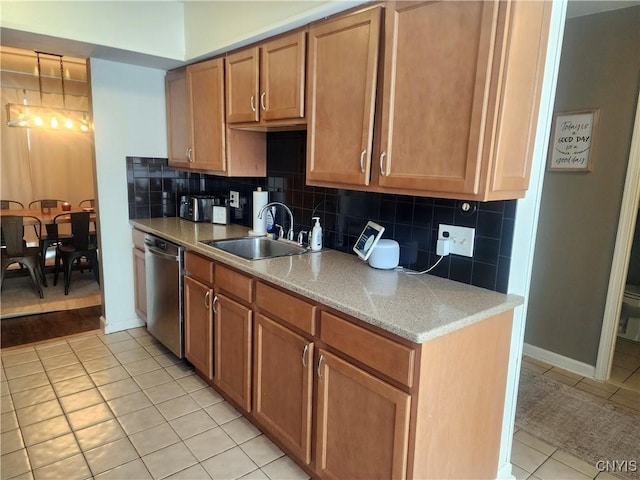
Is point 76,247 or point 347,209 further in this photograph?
point 76,247

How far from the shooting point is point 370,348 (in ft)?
4.73

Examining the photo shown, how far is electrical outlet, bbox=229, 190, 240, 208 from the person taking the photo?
3.32 m

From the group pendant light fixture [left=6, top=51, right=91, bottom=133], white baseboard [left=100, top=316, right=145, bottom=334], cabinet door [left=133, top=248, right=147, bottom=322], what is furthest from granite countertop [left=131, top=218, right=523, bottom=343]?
pendant light fixture [left=6, top=51, right=91, bottom=133]

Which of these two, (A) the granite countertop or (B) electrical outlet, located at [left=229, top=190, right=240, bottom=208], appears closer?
(A) the granite countertop

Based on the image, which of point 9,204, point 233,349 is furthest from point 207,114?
point 9,204

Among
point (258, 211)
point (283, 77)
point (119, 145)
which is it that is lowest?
point (258, 211)

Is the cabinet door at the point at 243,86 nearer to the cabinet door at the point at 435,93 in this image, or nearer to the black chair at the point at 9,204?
the cabinet door at the point at 435,93

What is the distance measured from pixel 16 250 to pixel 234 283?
3176 mm

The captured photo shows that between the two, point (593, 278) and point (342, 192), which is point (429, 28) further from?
point (593, 278)

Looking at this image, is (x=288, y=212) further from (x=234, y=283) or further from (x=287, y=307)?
(x=287, y=307)

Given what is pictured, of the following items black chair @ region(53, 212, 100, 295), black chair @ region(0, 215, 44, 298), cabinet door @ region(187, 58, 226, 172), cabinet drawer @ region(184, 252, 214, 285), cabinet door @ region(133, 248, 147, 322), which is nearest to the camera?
cabinet drawer @ region(184, 252, 214, 285)

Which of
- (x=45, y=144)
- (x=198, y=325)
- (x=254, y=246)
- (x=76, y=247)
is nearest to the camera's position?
(x=198, y=325)

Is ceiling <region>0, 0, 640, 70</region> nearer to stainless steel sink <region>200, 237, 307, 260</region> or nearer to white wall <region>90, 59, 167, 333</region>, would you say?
white wall <region>90, 59, 167, 333</region>

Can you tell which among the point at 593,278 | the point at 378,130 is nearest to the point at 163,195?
the point at 378,130
